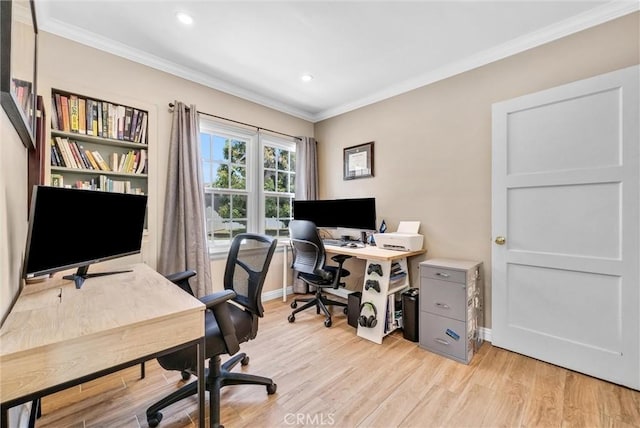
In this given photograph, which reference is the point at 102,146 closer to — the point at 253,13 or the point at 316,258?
the point at 253,13

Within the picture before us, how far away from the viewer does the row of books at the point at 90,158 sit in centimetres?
200

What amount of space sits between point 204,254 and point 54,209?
1.48 metres

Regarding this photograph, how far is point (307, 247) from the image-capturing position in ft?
9.04

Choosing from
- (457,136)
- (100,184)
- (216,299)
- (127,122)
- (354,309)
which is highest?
(127,122)

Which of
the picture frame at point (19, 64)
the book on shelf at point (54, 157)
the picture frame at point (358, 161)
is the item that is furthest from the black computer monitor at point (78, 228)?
the picture frame at point (358, 161)

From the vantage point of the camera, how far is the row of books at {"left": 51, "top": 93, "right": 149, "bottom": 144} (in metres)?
2.01

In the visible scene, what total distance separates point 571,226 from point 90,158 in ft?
12.3

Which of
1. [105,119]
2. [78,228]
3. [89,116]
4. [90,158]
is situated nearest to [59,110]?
[89,116]

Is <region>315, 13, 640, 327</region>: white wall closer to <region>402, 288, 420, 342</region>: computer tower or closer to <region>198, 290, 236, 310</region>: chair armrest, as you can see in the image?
<region>402, 288, 420, 342</region>: computer tower

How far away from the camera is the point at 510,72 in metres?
2.25

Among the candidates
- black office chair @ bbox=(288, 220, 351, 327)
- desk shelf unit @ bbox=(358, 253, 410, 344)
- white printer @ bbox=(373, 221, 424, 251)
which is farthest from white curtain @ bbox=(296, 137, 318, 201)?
desk shelf unit @ bbox=(358, 253, 410, 344)

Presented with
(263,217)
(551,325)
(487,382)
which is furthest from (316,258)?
(551,325)

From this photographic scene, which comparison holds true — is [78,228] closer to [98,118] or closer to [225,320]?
[225,320]

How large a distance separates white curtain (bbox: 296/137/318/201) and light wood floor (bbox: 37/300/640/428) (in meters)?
2.07
